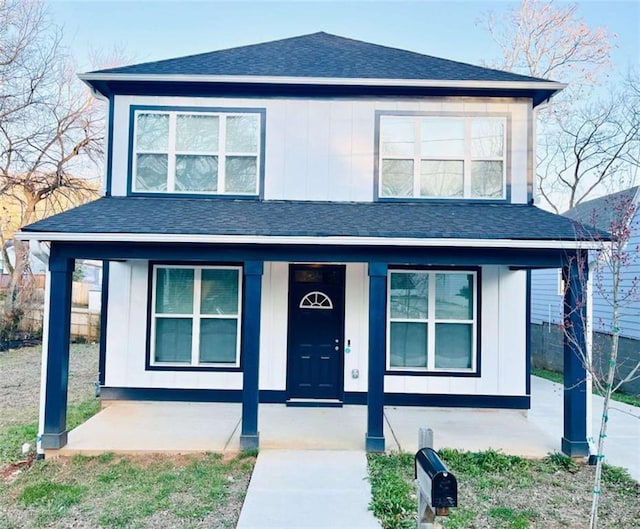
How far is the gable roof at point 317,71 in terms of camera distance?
747 cm

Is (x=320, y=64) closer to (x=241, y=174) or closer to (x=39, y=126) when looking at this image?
(x=241, y=174)

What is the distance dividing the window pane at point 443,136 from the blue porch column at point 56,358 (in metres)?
5.74

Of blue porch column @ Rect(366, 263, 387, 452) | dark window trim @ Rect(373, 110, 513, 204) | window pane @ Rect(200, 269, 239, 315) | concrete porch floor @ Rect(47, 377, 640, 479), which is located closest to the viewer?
blue porch column @ Rect(366, 263, 387, 452)

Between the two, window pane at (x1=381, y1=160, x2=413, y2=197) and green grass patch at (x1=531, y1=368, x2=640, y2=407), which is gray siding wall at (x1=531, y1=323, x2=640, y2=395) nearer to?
green grass patch at (x1=531, y1=368, x2=640, y2=407)

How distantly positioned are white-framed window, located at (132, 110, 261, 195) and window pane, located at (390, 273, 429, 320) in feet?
9.49

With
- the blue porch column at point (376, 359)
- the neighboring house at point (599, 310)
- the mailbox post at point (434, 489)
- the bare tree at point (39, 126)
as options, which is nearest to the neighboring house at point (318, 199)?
the blue porch column at point (376, 359)

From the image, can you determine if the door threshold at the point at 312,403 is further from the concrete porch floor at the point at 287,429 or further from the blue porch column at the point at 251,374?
the blue porch column at the point at 251,374

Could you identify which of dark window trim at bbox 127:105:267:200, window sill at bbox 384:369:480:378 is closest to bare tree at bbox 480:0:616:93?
dark window trim at bbox 127:105:267:200

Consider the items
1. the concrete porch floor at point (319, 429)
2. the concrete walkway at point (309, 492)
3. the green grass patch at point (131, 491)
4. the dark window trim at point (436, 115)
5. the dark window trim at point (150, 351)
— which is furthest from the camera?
the dark window trim at point (150, 351)

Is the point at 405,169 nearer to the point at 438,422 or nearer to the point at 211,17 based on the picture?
the point at 438,422

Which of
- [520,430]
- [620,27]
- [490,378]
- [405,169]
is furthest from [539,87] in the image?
[620,27]

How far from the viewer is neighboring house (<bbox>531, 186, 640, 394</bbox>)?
32.3 ft

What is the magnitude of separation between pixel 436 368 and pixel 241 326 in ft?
11.3

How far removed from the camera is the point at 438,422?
7.09m
